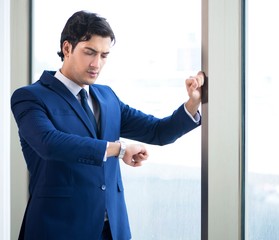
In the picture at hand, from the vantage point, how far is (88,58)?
1.48m

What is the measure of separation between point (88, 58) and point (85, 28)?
0.30 ft

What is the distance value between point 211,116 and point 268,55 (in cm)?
25

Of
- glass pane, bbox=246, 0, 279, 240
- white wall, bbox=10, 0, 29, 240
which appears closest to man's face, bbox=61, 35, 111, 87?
glass pane, bbox=246, 0, 279, 240

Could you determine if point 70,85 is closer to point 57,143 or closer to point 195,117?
point 57,143

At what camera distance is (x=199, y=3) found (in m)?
1.59

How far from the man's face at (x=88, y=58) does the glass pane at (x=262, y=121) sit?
44 centimetres

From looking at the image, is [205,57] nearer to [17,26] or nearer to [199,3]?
[199,3]

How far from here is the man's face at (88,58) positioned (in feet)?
4.84

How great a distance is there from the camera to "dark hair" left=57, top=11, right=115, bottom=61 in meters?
1.48

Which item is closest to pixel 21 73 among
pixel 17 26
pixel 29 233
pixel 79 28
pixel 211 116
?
pixel 17 26

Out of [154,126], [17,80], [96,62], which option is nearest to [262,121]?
[154,126]

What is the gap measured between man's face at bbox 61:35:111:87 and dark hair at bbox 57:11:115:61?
0.01 metres
